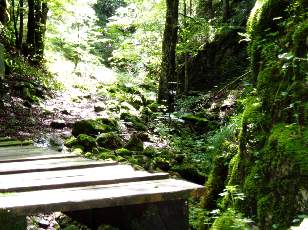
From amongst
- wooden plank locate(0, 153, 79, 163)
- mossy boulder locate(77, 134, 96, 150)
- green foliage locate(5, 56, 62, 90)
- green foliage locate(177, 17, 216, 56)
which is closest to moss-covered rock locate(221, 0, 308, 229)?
wooden plank locate(0, 153, 79, 163)

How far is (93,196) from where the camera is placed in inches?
138

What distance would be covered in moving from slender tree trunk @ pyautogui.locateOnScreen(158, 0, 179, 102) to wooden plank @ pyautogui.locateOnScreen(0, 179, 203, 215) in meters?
10.7

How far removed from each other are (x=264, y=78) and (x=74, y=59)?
68.2ft

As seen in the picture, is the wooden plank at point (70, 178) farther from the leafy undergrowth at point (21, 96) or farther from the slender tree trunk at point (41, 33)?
the slender tree trunk at point (41, 33)

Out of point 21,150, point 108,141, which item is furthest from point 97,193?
point 108,141

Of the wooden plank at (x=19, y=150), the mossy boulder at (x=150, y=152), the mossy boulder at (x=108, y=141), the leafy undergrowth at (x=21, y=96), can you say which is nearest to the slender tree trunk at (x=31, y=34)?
the leafy undergrowth at (x=21, y=96)

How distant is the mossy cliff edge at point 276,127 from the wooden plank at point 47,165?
1705 mm

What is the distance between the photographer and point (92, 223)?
446 centimetres

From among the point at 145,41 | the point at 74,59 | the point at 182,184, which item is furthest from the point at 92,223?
the point at 74,59

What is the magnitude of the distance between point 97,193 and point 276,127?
2080 mm

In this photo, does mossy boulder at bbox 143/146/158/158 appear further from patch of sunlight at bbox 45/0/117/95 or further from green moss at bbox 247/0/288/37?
patch of sunlight at bbox 45/0/117/95

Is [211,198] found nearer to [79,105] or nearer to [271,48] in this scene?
[271,48]

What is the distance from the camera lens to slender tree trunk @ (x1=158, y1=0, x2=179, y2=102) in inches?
564

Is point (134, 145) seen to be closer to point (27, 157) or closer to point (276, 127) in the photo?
point (27, 157)
